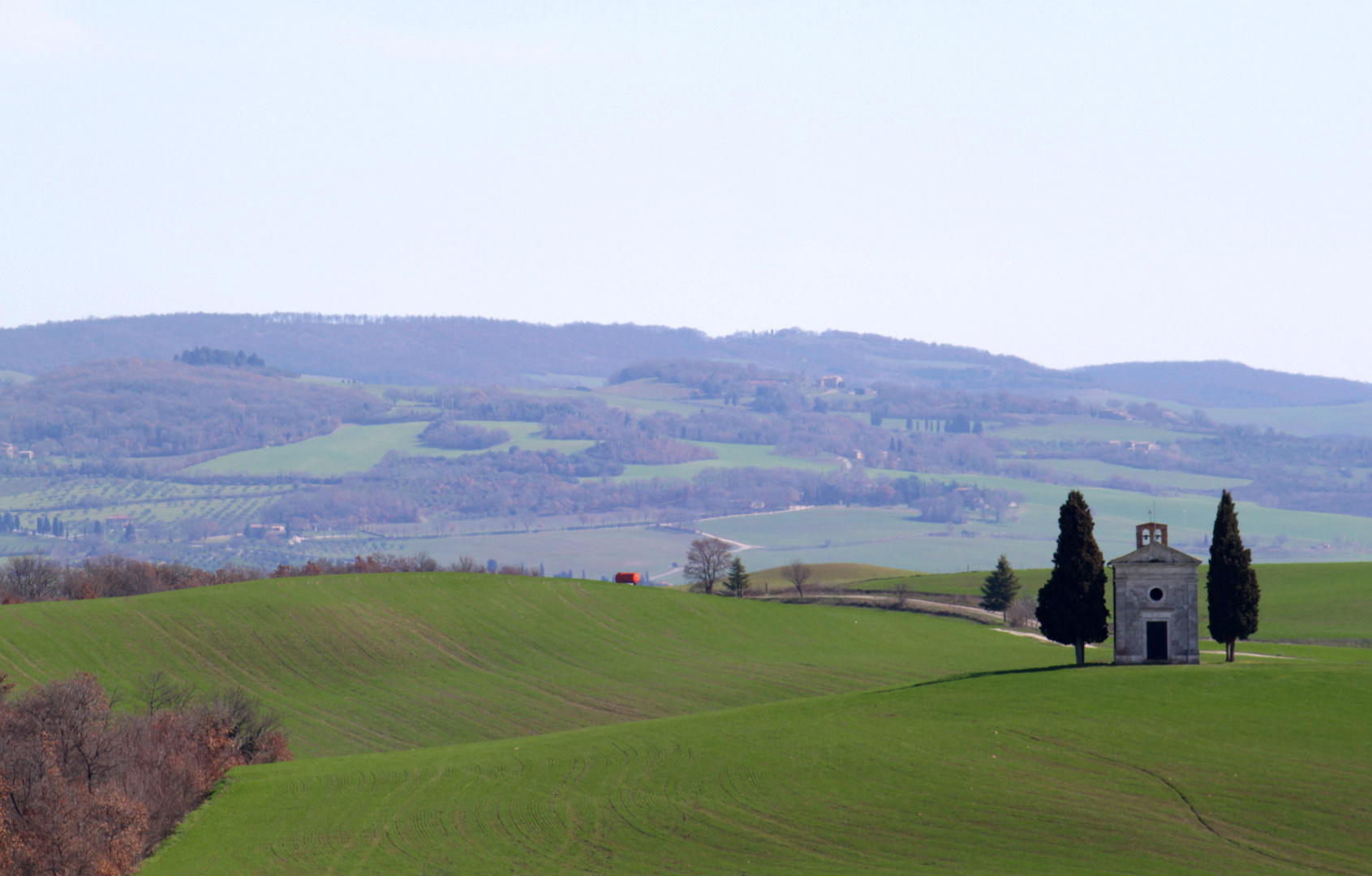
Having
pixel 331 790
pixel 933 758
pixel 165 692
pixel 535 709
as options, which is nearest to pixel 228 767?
pixel 331 790

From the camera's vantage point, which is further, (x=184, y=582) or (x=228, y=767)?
(x=184, y=582)

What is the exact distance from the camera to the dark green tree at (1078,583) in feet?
184

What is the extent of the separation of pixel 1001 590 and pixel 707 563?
1135 inches

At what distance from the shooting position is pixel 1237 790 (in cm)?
3919

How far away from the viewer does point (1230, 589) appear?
55.0m

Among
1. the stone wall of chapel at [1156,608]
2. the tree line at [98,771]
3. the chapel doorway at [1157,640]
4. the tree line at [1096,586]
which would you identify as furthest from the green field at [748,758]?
the tree line at [1096,586]

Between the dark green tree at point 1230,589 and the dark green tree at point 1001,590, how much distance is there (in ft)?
142

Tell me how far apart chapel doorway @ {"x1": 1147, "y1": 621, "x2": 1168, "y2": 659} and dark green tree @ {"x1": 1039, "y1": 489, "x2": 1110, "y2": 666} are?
81.3 inches

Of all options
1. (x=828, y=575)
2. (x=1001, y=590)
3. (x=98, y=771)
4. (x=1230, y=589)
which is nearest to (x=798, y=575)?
(x=828, y=575)

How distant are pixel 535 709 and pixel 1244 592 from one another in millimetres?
35914

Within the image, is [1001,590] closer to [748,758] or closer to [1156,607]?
[1156,607]

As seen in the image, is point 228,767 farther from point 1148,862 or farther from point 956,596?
point 956,596

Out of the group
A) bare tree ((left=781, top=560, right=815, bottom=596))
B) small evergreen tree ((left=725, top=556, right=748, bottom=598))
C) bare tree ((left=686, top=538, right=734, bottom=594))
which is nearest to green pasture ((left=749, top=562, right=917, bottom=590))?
bare tree ((left=781, top=560, right=815, bottom=596))

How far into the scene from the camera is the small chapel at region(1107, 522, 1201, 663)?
53750mm
